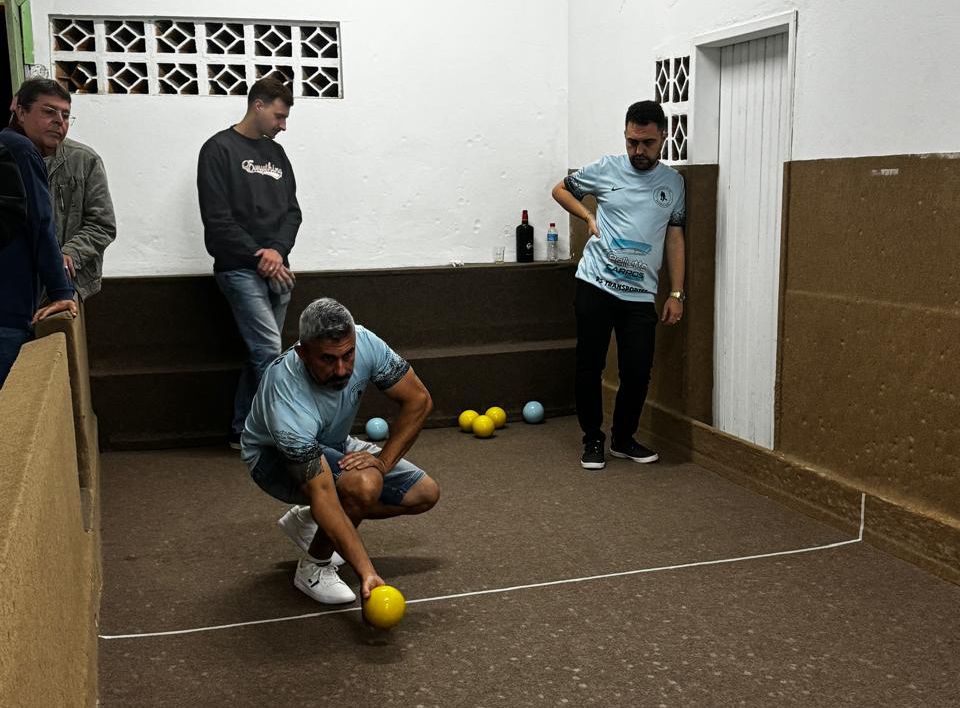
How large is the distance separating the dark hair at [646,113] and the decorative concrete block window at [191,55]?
6.62ft

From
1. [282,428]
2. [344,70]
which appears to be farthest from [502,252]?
[282,428]

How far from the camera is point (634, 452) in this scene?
4.78m

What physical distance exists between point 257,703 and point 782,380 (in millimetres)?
2571

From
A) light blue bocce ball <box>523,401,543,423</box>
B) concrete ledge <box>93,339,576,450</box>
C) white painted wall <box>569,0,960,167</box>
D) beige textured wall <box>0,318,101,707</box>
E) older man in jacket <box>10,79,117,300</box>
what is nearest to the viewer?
beige textured wall <box>0,318,101,707</box>

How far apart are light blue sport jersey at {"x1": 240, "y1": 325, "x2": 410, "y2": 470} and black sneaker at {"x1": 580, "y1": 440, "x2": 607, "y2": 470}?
5.60 ft

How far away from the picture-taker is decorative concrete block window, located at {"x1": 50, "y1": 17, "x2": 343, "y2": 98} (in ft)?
17.4

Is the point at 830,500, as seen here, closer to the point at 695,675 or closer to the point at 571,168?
the point at 695,675

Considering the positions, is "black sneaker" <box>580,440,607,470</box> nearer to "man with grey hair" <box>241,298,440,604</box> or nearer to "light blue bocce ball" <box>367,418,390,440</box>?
"light blue bocce ball" <box>367,418,390,440</box>

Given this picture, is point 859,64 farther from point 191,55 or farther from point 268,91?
point 191,55

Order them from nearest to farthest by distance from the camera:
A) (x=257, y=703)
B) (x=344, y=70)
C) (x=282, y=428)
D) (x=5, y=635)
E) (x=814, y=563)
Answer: (x=5, y=635), (x=257, y=703), (x=282, y=428), (x=814, y=563), (x=344, y=70)

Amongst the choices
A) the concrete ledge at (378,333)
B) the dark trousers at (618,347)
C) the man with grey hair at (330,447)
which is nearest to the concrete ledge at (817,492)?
the dark trousers at (618,347)

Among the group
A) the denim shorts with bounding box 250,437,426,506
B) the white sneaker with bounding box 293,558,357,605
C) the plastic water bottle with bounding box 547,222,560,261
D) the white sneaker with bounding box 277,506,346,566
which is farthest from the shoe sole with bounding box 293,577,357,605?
the plastic water bottle with bounding box 547,222,560,261

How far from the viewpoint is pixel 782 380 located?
4.13 meters

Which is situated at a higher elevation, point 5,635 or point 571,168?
point 571,168
